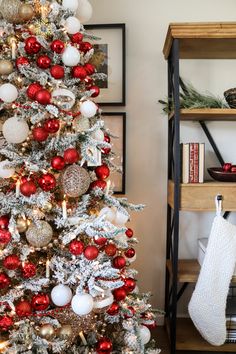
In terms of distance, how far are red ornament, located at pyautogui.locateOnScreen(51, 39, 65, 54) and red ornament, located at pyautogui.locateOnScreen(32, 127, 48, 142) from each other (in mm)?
305

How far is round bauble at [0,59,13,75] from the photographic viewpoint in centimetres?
132

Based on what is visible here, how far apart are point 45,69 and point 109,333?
44.4 inches

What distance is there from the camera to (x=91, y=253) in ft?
4.27

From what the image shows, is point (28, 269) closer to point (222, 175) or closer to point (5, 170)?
point (5, 170)

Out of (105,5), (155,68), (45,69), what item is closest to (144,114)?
(155,68)

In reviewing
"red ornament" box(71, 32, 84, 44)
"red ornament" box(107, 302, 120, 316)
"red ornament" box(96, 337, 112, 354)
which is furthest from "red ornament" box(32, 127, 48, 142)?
"red ornament" box(96, 337, 112, 354)

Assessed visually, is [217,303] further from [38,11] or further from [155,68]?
[38,11]

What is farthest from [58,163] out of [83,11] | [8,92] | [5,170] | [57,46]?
[83,11]

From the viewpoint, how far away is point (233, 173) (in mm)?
1913

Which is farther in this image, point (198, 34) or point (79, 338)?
point (198, 34)

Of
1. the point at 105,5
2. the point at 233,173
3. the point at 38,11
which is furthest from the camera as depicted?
the point at 105,5

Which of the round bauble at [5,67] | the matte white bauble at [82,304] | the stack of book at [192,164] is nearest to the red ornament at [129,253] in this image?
the matte white bauble at [82,304]

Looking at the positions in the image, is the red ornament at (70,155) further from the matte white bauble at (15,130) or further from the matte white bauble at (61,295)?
the matte white bauble at (61,295)

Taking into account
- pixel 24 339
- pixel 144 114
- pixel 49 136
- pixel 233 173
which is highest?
pixel 144 114
